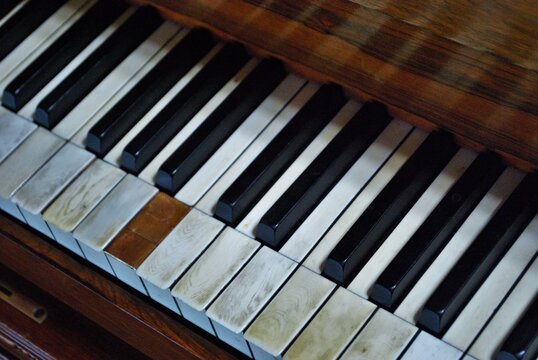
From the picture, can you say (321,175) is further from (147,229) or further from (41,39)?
(41,39)

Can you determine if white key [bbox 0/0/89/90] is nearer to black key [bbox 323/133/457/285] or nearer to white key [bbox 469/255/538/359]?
black key [bbox 323/133/457/285]

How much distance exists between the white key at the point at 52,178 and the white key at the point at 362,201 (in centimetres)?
51

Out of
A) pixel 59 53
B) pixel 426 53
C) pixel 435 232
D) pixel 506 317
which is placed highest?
pixel 59 53

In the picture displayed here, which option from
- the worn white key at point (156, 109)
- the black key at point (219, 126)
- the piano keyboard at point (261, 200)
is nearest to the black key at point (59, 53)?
the piano keyboard at point (261, 200)

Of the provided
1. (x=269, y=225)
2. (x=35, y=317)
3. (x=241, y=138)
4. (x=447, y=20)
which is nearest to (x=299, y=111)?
(x=241, y=138)

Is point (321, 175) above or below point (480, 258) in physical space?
above

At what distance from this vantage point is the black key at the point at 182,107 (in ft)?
6.13

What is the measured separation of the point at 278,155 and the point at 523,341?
0.56 metres

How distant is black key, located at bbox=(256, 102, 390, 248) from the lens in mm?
1706

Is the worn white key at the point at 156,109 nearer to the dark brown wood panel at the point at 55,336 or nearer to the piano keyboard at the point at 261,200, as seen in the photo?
the piano keyboard at the point at 261,200

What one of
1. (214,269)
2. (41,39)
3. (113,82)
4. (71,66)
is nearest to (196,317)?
(214,269)

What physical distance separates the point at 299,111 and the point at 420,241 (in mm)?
392

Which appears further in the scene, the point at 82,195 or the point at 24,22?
the point at 24,22

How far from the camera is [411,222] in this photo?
1679mm
